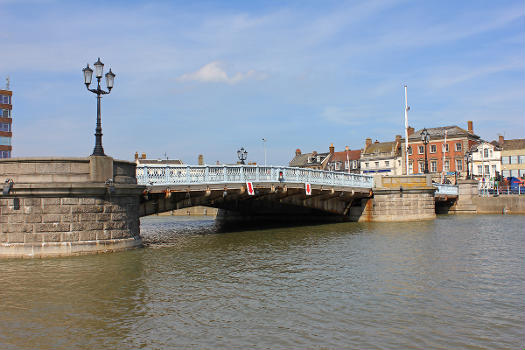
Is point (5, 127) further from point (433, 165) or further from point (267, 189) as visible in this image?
point (433, 165)

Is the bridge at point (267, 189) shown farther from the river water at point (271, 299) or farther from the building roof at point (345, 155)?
the building roof at point (345, 155)

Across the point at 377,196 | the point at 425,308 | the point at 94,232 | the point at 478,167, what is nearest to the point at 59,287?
the point at 94,232

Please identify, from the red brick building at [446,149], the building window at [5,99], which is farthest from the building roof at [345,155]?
the building window at [5,99]

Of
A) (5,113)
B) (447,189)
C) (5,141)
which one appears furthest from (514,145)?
(5,113)

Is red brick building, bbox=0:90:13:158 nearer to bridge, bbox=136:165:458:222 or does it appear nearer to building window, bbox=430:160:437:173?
bridge, bbox=136:165:458:222

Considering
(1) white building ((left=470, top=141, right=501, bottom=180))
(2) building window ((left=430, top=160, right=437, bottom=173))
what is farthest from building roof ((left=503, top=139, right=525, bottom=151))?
(2) building window ((left=430, top=160, right=437, bottom=173))

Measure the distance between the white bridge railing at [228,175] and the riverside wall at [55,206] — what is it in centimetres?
318

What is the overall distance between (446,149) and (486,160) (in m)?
6.31

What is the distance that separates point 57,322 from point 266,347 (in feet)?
15.5

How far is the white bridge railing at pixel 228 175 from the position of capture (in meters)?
21.3

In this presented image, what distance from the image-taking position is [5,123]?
72.5 m

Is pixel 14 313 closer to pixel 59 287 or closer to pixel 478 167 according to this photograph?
pixel 59 287

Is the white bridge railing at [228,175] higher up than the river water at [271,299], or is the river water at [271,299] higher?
the white bridge railing at [228,175]

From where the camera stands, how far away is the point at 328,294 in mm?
12117
